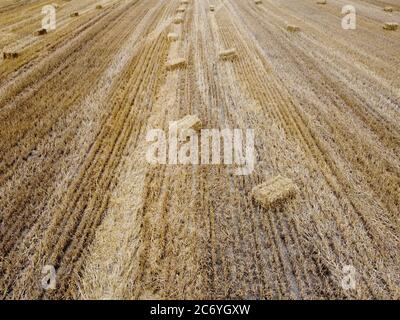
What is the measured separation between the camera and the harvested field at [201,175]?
5652 mm

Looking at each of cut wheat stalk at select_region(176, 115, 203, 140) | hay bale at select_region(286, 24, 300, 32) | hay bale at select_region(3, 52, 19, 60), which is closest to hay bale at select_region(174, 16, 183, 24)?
hay bale at select_region(286, 24, 300, 32)

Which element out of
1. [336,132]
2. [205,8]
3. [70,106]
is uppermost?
[205,8]

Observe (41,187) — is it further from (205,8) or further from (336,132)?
(205,8)

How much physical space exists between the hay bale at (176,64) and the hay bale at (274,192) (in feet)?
25.8

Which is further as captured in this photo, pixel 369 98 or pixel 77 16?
pixel 77 16

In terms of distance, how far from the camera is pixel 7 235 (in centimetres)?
641

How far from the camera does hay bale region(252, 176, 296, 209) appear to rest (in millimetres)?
6905

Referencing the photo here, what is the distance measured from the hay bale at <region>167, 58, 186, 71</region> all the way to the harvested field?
57 mm

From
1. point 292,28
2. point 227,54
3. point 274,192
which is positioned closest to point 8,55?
point 227,54

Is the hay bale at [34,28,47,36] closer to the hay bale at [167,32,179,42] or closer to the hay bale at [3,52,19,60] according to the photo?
the hay bale at [3,52,19,60]

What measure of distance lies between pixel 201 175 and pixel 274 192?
169cm

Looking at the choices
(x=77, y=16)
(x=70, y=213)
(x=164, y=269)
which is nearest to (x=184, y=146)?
(x=70, y=213)

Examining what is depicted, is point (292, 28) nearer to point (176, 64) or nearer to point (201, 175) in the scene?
point (176, 64)
